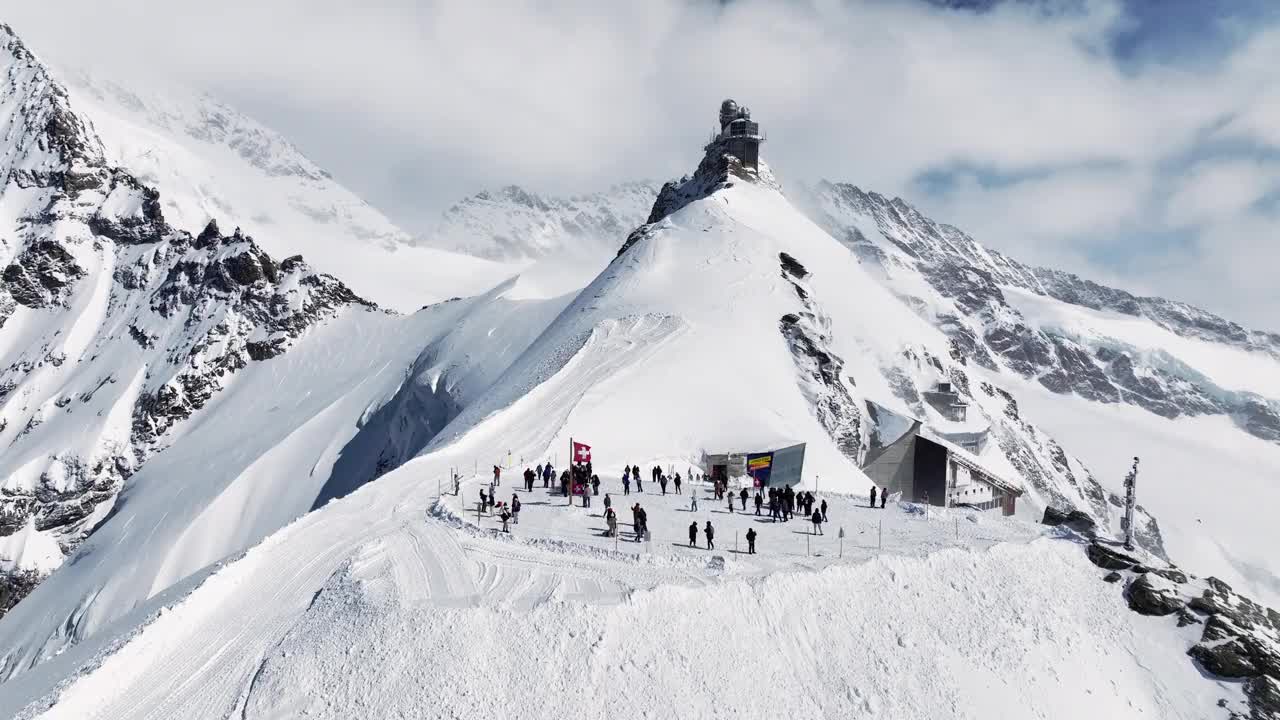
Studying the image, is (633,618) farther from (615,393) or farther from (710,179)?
(710,179)

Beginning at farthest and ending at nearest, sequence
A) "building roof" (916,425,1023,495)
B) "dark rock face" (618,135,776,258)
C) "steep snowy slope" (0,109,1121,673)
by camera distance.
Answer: "dark rock face" (618,135,776,258), "building roof" (916,425,1023,495), "steep snowy slope" (0,109,1121,673)

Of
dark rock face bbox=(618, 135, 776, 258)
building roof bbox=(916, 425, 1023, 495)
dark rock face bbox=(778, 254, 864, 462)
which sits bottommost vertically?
building roof bbox=(916, 425, 1023, 495)

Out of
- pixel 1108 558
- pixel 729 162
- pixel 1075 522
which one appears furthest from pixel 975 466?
pixel 729 162

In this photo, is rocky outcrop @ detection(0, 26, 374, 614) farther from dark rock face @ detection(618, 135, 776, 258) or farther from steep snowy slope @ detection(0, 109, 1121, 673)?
dark rock face @ detection(618, 135, 776, 258)

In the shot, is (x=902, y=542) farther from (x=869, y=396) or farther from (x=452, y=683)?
(x=869, y=396)

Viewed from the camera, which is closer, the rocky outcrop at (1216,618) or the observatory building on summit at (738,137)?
the rocky outcrop at (1216,618)

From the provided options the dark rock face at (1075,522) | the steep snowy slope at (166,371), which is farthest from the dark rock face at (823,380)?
the steep snowy slope at (166,371)

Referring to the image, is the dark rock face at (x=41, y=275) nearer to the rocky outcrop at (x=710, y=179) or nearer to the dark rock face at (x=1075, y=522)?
the rocky outcrop at (x=710, y=179)

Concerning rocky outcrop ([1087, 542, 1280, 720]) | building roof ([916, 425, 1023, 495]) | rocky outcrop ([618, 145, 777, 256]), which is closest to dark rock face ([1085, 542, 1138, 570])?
rocky outcrop ([1087, 542, 1280, 720])

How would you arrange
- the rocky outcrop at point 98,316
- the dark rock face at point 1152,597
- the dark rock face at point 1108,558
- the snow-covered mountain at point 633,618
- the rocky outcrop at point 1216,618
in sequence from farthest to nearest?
the rocky outcrop at point 98,316 < the dark rock face at point 1108,558 < the dark rock face at point 1152,597 < the rocky outcrop at point 1216,618 < the snow-covered mountain at point 633,618
